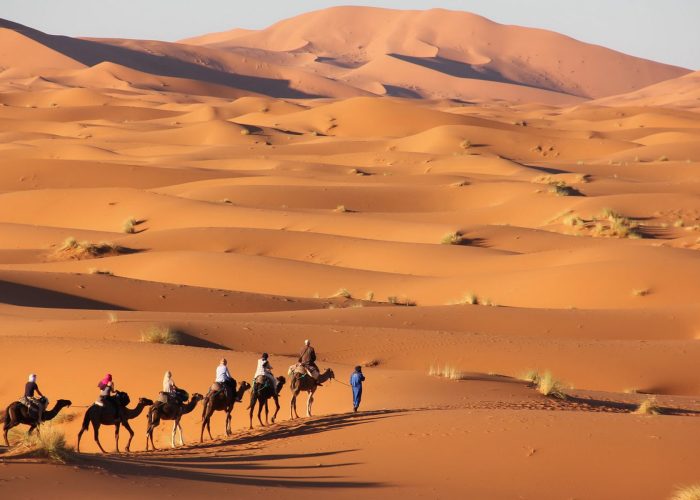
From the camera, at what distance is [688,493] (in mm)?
10945

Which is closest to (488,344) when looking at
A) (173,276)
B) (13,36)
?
(173,276)

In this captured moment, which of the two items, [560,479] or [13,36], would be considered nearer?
[560,479]

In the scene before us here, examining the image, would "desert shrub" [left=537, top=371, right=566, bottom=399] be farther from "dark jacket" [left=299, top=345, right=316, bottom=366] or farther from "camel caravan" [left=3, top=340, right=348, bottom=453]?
"dark jacket" [left=299, top=345, right=316, bottom=366]

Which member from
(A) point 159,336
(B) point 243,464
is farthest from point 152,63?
(B) point 243,464

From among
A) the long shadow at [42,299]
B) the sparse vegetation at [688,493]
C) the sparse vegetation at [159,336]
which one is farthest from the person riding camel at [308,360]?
the long shadow at [42,299]

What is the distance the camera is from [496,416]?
46.6ft

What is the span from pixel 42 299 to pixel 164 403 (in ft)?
45.4

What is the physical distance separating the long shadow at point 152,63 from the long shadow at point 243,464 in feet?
440

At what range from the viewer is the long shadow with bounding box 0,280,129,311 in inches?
1066

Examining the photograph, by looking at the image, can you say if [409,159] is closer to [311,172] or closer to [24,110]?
[311,172]

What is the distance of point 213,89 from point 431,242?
98.3 meters

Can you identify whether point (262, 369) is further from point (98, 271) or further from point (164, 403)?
point (98, 271)

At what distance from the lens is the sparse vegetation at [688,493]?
1081 centimetres

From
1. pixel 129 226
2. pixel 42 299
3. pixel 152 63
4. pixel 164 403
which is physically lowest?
pixel 164 403
